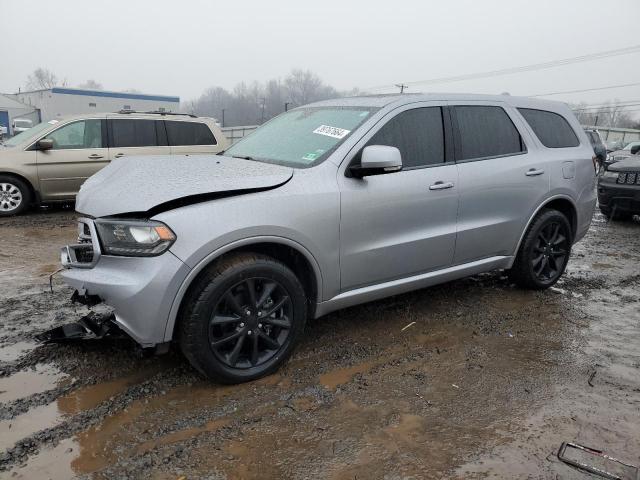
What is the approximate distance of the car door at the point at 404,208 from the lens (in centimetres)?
333

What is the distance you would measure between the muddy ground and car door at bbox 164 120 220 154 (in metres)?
5.27

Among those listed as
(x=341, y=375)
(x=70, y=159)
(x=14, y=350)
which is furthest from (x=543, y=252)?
(x=70, y=159)

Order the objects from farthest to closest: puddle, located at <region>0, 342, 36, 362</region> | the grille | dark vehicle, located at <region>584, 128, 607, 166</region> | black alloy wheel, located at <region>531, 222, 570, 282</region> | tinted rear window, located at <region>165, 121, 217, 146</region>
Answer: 1. dark vehicle, located at <region>584, 128, 607, 166</region>
2. tinted rear window, located at <region>165, 121, 217, 146</region>
3. the grille
4. black alloy wheel, located at <region>531, 222, 570, 282</region>
5. puddle, located at <region>0, 342, 36, 362</region>

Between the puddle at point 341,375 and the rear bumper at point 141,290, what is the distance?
1059 millimetres

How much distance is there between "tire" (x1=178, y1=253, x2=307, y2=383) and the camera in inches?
110

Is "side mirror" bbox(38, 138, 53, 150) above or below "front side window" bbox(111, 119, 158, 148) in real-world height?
below

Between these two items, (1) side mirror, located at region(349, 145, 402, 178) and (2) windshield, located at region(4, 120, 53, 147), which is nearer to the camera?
(1) side mirror, located at region(349, 145, 402, 178)

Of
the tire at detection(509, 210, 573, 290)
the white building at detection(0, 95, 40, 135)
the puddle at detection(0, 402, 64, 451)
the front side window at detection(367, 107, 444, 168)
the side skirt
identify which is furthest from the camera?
the white building at detection(0, 95, 40, 135)

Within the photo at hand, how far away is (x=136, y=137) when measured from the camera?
29.1ft

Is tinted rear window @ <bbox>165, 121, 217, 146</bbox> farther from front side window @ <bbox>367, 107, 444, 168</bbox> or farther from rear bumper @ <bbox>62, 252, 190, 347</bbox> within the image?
rear bumper @ <bbox>62, 252, 190, 347</bbox>

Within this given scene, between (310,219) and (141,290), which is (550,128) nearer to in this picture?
(310,219)

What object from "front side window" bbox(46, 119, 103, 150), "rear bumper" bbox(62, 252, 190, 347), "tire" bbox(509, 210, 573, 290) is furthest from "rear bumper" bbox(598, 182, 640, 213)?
"front side window" bbox(46, 119, 103, 150)

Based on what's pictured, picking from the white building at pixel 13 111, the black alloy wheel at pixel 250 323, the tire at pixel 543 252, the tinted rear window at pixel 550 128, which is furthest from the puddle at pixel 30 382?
the white building at pixel 13 111

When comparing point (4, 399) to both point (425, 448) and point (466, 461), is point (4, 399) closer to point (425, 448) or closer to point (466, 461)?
point (425, 448)
